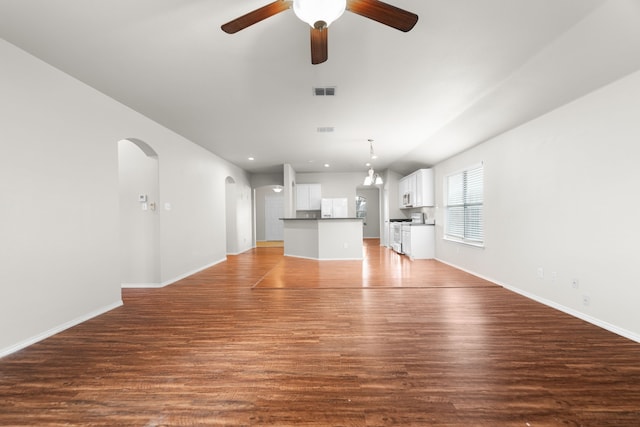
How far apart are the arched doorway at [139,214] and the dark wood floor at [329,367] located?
97 centimetres

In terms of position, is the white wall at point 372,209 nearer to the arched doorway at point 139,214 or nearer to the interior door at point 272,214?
the interior door at point 272,214

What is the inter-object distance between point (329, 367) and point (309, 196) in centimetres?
738

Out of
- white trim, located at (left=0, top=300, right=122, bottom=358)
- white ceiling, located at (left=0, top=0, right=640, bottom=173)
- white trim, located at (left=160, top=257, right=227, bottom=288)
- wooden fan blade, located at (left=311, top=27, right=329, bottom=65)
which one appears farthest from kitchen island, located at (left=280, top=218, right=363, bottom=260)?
wooden fan blade, located at (left=311, top=27, right=329, bottom=65)

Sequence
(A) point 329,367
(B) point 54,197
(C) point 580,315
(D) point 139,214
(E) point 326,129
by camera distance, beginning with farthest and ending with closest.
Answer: (E) point 326,129
(D) point 139,214
(C) point 580,315
(B) point 54,197
(A) point 329,367

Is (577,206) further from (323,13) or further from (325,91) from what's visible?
(323,13)

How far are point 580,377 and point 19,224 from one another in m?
4.58

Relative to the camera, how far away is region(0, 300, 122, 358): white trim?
218 centimetres

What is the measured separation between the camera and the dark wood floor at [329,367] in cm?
149

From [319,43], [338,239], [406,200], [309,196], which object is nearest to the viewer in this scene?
[319,43]

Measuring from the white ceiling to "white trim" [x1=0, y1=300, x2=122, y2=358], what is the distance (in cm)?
258

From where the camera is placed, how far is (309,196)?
9.09 m

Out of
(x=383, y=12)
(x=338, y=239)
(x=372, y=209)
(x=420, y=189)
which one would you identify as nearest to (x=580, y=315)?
(x=383, y=12)

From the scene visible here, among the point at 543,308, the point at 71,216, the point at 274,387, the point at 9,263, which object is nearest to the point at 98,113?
the point at 71,216

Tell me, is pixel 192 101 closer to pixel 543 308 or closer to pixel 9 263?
pixel 9 263
